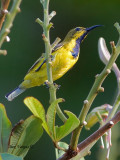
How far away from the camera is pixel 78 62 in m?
1.98

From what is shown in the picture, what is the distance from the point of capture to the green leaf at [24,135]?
36cm

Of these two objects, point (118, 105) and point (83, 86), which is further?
point (83, 86)

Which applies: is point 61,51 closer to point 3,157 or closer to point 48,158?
point 48,158

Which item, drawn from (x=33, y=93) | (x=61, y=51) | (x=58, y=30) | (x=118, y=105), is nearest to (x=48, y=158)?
(x=61, y=51)

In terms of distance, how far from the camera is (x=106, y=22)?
7.00 feet

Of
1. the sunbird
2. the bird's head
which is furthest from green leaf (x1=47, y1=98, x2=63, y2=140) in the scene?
the bird's head

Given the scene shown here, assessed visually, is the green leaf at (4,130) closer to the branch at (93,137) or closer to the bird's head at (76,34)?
the branch at (93,137)

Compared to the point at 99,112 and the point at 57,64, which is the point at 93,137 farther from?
the point at 57,64

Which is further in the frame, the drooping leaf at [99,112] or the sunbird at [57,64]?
the sunbird at [57,64]

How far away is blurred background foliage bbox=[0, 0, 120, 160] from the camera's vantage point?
175cm

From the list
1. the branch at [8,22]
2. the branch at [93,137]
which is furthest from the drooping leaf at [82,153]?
the branch at [8,22]

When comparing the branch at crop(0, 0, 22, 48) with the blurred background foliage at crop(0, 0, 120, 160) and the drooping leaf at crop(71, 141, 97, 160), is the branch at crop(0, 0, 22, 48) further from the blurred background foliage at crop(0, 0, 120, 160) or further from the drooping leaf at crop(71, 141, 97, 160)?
the blurred background foliage at crop(0, 0, 120, 160)

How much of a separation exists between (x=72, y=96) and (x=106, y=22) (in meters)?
0.57

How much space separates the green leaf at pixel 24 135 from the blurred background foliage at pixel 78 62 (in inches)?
45.4
